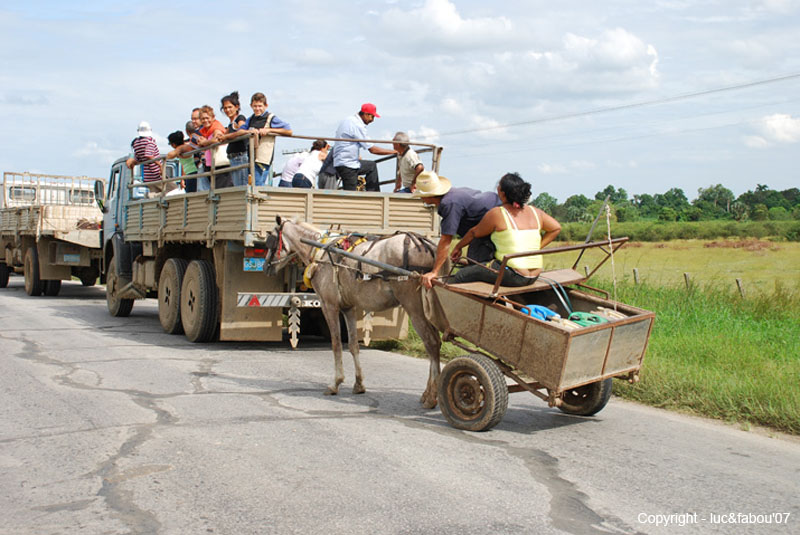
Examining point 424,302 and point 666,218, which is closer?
point 424,302

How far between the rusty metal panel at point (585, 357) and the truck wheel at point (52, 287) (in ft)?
56.2

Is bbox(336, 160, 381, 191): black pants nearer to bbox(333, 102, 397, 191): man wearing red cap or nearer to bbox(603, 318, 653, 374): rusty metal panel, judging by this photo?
bbox(333, 102, 397, 191): man wearing red cap

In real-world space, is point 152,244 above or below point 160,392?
above

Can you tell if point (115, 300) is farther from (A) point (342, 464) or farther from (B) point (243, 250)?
(A) point (342, 464)

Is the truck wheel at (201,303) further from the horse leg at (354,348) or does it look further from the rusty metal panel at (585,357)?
the rusty metal panel at (585,357)

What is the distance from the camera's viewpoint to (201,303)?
430 inches

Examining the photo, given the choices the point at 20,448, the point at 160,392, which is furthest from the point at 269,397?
the point at 20,448

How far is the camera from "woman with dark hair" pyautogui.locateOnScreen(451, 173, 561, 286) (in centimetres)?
637

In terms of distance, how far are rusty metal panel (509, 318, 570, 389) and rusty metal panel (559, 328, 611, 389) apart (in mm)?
65

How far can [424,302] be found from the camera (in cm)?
689

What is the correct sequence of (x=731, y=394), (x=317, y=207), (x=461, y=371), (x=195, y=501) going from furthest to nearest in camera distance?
(x=317, y=207)
(x=731, y=394)
(x=461, y=371)
(x=195, y=501)

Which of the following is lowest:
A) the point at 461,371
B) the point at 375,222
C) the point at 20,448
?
the point at 20,448

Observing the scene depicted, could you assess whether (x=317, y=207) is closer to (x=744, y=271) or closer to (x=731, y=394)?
(x=731, y=394)

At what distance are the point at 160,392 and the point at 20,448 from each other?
2086 millimetres
